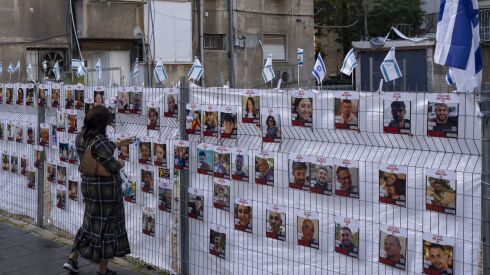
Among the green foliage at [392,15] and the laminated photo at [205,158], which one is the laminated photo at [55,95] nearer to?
the laminated photo at [205,158]

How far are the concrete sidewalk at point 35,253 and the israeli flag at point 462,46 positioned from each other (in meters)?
3.87

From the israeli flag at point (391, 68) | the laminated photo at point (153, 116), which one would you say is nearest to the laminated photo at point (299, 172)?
the israeli flag at point (391, 68)

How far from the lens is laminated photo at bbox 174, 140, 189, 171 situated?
644 centimetres

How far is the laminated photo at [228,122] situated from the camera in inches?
235

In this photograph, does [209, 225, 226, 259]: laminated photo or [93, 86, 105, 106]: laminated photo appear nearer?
[209, 225, 226, 259]: laminated photo

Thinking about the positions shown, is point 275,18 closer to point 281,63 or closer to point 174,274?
point 281,63

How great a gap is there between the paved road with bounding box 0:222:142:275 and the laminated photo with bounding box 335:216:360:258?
2728 millimetres

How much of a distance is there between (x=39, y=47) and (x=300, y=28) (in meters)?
12.5

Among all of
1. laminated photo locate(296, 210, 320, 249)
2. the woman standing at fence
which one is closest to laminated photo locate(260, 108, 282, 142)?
laminated photo locate(296, 210, 320, 249)

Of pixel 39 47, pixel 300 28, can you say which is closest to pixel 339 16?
pixel 300 28

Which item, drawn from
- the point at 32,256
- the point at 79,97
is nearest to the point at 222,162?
the point at 79,97

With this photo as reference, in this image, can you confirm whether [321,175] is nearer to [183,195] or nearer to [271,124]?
Result: [271,124]

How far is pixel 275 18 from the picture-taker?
29875 mm

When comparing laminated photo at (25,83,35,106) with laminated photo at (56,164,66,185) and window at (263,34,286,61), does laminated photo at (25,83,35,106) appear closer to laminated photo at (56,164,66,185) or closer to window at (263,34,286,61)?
laminated photo at (56,164,66,185)
